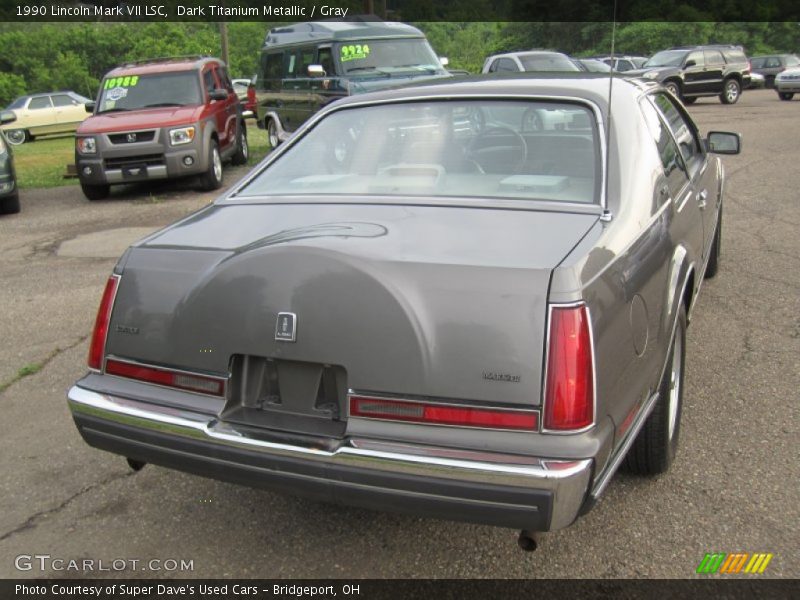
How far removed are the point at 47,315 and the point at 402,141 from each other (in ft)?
12.4

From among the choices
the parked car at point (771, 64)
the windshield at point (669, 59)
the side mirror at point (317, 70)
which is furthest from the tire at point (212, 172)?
the parked car at point (771, 64)

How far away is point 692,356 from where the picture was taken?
183 inches

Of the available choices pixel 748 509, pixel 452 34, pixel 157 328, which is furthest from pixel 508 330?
pixel 452 34

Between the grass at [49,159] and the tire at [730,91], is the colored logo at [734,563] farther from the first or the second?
the tire at [730,91]

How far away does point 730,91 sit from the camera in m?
25.2

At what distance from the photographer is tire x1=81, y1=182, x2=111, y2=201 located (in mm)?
11664

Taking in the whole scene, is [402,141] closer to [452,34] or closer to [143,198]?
[143,198]

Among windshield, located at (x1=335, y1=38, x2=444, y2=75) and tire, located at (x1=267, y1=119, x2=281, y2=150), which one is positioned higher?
windshield, located at (x1=335, y1=38, x2=444, y2=75)

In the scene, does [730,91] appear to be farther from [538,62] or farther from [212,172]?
[212,172]

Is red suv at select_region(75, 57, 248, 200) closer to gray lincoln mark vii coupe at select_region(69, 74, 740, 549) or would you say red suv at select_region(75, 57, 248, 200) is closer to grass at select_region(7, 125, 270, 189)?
grass at select_region(7, 125, 270, 189)

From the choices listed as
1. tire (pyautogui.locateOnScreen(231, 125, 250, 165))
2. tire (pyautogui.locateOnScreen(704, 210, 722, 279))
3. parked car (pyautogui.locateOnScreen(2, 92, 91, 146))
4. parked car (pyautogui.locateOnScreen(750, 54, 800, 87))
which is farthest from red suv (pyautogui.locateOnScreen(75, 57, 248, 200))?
parked car (pyautogui.locateOnScreen(750, 54, 800, 87))

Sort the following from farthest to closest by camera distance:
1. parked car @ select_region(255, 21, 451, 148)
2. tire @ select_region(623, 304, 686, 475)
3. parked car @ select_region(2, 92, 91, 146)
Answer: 1. parked car @ select_region(2, 92, 91, 146)
2. parked car @ select_region(255, 21, 451, 148)
3. tire @ select_region(623, 304, 686, 475)

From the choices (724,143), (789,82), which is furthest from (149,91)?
(789,82)

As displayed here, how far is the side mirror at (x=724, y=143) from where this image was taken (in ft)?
16.8
